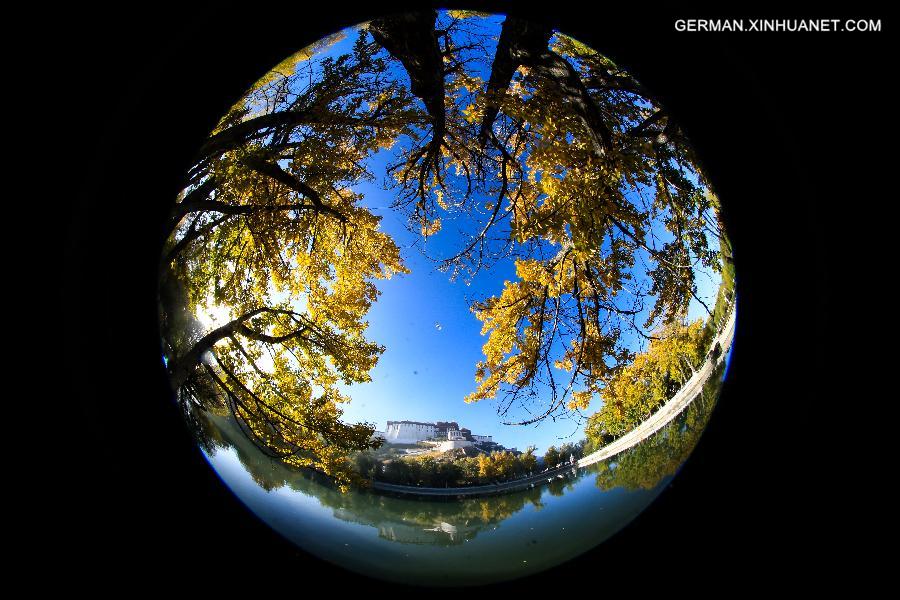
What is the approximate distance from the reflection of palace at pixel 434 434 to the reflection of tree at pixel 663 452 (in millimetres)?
1174

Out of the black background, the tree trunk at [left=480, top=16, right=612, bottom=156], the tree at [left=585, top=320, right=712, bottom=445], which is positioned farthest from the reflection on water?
the tree trunk at [left=480, top=16, right=612, bottom=156]

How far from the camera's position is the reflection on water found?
1753 millimetres

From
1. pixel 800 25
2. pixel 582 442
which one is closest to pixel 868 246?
pixel 800 25

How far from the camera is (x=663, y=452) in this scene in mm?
2039

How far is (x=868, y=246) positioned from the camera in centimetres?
138

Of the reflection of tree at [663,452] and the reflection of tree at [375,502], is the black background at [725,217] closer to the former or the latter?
the reflection of tree at [663,452]

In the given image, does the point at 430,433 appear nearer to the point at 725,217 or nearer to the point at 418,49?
the point at 725,217

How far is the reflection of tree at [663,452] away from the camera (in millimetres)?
1758

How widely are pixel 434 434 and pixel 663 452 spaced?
6.93 feet

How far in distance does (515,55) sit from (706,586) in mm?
3674

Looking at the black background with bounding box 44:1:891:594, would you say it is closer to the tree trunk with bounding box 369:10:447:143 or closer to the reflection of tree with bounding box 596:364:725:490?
the reflection of tree with bounding box 596:364:725:490

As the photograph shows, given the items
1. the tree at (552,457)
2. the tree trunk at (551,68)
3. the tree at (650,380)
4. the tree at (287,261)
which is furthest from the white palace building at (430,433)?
the tree trunk at (551,68)

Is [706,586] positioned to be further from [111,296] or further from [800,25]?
[111,296]

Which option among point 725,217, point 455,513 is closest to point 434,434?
point 455,513
